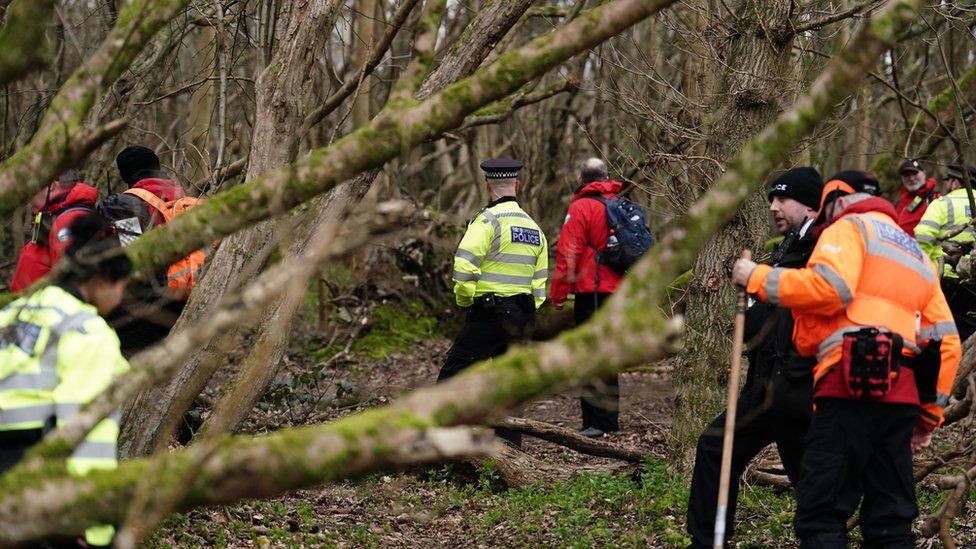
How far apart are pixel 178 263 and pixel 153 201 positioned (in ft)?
1.48

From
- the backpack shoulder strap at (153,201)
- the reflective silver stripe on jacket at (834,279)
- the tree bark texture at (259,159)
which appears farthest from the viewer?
the backpack shoulder strap at (153,201)

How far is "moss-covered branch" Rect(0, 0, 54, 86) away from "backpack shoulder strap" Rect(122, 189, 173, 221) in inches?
115

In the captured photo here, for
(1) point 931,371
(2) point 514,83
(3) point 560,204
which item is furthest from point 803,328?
(3) point 560,204

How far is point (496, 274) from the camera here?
328 inches

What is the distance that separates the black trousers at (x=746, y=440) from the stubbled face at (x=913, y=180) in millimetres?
5536

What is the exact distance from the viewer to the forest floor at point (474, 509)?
21.2ft

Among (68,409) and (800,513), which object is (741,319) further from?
(68,409)

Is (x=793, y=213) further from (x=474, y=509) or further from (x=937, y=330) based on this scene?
(x=474, y=509)

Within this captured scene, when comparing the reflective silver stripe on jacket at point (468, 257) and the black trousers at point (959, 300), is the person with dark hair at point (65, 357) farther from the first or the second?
the black trousers at point (959, 300)

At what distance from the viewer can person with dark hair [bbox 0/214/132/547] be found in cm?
365

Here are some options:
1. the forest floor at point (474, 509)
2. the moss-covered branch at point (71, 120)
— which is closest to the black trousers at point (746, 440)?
the forest floor at point (474, 509)

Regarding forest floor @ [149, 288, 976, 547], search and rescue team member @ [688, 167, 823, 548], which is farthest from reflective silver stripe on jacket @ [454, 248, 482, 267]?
search and rescue team member @ [688, 167, 823, 548]

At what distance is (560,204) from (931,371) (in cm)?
1085

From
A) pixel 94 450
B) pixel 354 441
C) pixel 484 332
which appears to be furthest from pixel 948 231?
pixel 94 450
